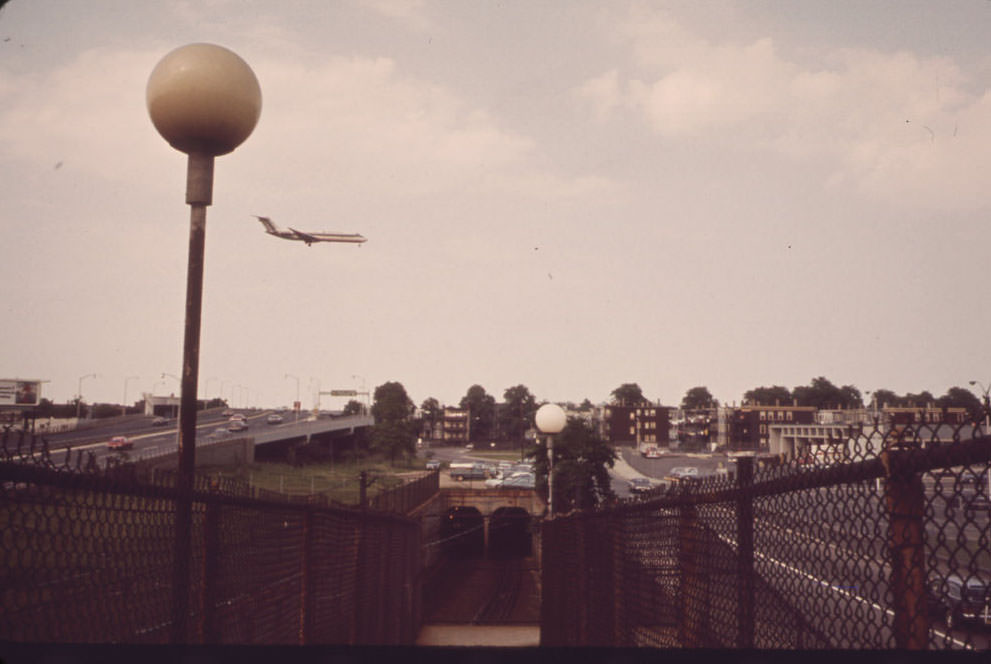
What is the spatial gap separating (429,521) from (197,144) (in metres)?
28.6

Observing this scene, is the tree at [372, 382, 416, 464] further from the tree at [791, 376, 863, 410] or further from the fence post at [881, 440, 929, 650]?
the fence post at [881, 440, 929, 650]

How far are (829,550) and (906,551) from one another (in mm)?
522

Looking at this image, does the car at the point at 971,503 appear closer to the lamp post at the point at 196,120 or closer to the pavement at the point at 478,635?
the lamp post at the point at 196,120

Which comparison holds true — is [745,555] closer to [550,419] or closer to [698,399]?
[550,419]

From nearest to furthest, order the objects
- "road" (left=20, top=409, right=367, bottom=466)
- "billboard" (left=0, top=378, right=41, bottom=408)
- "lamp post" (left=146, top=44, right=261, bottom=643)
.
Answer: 1. "lamp post" (left=146, top=44, right=261, bottom=643)
2. "road" (left=20, top=409, right=367, bottom=466)
3. "billboard" (left=0, top=378, right=41, bottom=408)

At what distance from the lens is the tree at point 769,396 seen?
117m

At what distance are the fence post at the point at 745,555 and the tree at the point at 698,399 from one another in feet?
459

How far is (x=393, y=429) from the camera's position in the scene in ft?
243

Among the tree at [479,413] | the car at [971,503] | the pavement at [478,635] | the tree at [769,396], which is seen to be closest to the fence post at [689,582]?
the car at [971,503]

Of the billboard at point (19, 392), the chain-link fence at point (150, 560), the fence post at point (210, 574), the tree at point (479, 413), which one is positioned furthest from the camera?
the tree at point (479, 413)

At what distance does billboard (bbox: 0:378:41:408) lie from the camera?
55.9 metres

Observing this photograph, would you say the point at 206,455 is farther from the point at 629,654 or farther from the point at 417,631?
the point at 629,654

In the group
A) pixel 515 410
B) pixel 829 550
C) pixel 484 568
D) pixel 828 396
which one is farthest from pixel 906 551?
pixel 515 410

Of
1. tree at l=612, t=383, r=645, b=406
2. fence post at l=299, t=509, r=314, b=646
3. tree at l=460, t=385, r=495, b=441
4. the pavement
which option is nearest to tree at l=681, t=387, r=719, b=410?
tree at l=612, t=383, r=645, b=406
